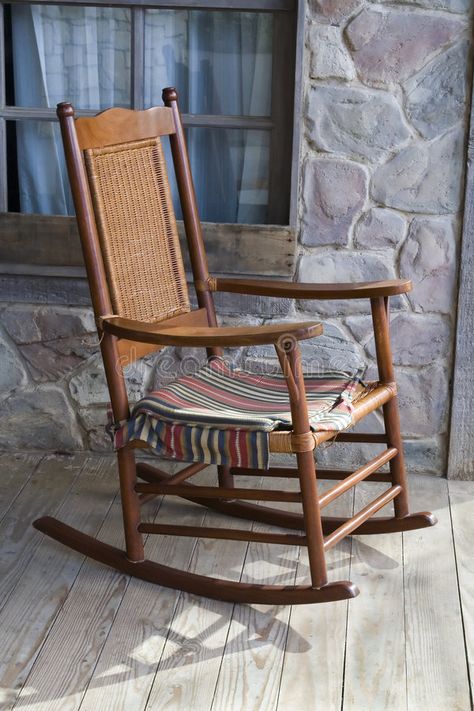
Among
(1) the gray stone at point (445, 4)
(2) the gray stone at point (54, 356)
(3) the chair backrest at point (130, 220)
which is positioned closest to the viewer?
(3) the chair backrest at point (130, 220)

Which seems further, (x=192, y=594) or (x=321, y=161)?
(x=321, y=161)

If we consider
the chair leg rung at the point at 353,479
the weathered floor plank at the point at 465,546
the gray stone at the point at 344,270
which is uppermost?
the gray stone at the point at 344,270

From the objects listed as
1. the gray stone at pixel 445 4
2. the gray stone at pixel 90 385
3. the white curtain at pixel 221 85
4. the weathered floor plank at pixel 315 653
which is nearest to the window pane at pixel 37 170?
the white curtain at pixel 221 85

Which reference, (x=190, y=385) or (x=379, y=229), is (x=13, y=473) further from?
(x=379, y=229)

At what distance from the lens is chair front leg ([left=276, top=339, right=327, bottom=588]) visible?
5.82ft

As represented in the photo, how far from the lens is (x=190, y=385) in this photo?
2146 mm

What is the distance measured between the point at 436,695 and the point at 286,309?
3.88 ft

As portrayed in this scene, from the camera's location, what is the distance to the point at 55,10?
8.35 feet

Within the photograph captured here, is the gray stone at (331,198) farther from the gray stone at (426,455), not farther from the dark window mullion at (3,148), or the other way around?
the dark window mullion at (3,148)

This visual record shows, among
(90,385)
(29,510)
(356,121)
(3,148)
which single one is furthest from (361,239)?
(29,510)

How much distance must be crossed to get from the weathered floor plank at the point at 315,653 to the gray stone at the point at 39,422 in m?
0.92

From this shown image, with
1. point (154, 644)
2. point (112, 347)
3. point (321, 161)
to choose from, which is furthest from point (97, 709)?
point (321, 161)

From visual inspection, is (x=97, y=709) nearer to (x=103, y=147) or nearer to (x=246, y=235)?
(x=103, y=147)

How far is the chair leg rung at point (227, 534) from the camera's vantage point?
1914mm
